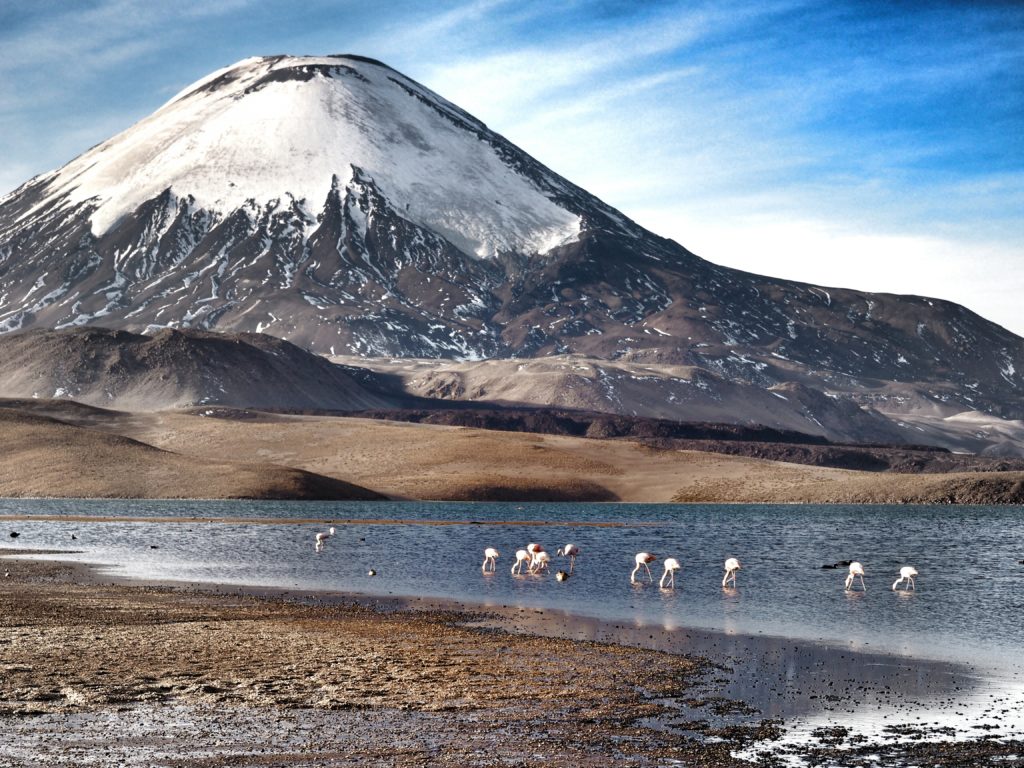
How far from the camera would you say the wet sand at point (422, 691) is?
61.4 feet

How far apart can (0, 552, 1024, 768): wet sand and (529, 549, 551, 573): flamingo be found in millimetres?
16698

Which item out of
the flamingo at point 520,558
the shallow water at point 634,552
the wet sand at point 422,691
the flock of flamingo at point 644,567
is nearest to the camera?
the wet sand at point 422,691

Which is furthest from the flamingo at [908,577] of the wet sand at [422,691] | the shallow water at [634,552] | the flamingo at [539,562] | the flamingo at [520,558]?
the wet sand at [422,691]

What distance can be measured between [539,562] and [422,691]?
29.9 m

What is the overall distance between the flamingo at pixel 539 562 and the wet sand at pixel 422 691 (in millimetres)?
16698

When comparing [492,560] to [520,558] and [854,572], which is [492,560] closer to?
[520,558]

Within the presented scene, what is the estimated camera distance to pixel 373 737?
19.5m

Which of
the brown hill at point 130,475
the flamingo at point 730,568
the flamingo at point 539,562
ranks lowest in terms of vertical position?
the brown hill at point 130,475

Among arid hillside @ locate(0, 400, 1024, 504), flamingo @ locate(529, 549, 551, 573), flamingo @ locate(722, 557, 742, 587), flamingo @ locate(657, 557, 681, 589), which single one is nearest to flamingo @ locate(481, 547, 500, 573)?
flamingo @ locate(529, 549, 551, 573)

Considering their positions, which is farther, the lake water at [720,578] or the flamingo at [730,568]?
the flamingo at [730,568]

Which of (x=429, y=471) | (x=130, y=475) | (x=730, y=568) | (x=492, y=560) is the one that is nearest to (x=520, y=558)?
(x=492, y=560)

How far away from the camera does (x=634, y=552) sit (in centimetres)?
6450

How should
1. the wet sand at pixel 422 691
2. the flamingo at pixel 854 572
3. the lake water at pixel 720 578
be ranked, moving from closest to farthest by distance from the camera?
the wet sand at pixel 422 691 → the lake water at pixel 720 578 → the flamingo at pixel 854 572

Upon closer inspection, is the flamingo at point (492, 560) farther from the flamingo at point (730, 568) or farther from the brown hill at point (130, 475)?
the brown hill at point (130, 475)
